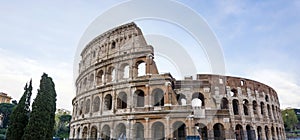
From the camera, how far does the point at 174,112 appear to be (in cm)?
1745

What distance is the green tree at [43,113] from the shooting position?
11984 millimetres

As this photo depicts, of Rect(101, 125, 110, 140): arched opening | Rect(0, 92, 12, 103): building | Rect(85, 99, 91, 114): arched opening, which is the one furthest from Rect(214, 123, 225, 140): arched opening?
Rect(0, 92, 12, 103): building

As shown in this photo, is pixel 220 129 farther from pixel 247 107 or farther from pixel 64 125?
pixel 64 125

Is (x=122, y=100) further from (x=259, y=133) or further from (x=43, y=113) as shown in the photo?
(x=259, y=133)

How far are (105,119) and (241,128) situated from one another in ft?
46.7

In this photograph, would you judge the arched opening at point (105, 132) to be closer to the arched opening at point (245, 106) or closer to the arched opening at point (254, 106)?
the arched opening at point (245, 106)

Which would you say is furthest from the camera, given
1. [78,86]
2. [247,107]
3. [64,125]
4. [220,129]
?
[64,125]

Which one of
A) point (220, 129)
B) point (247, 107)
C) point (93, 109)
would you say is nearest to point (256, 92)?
point (247, 107)

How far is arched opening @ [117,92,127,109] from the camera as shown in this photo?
19.6 meters

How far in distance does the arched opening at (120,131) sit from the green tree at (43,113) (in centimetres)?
662

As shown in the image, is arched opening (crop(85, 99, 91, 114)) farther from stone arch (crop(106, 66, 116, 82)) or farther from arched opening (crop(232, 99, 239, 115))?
arched opening (crop(232, 99, 239, 115))

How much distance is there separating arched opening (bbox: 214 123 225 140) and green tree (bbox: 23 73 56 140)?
48.5 ft

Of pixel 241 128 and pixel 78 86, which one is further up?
pixel 78 86

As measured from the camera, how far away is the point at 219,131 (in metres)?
20.8
